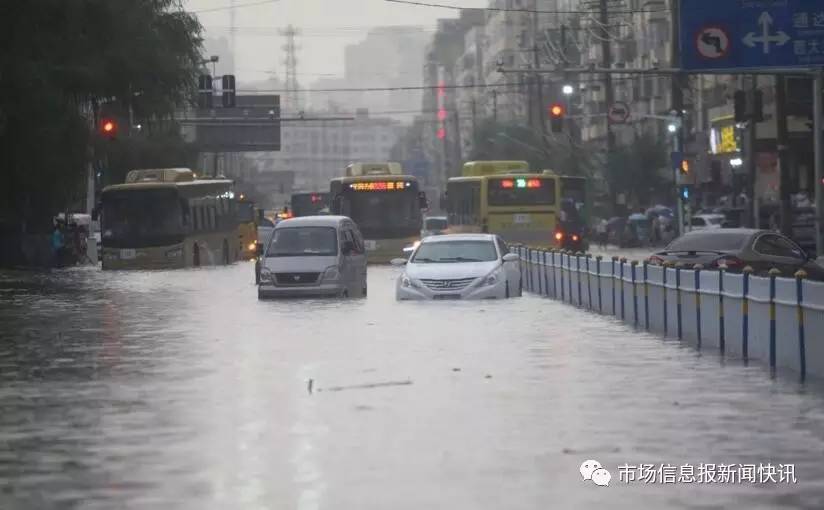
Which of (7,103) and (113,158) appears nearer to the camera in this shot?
(7,103)

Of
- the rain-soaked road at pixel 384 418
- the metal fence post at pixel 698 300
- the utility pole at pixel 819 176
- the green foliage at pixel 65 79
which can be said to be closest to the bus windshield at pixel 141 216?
the green foliage at pixel 65 79

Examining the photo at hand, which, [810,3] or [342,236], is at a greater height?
[810,3]

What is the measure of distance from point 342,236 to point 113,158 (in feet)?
61.4

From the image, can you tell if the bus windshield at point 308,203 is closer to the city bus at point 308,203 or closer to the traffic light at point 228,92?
the city bus at point 308,203

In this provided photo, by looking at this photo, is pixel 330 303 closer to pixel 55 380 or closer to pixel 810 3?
pixel 810 3

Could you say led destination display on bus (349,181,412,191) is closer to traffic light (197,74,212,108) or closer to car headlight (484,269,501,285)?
traffic light (197,74,212,108)

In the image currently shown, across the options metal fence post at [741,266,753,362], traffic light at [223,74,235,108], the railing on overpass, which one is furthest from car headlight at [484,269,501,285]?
traffic light at [223,74,235,108]

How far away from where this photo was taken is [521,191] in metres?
62.4

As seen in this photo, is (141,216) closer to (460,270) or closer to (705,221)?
(460,270)

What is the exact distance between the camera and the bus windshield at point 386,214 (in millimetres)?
63125

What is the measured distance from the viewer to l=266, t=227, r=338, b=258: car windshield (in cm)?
3856

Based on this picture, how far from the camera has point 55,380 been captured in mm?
20531

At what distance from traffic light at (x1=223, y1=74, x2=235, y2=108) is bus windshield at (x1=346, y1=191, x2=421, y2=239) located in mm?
7370

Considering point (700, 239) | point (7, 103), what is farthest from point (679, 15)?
point (7, 103)
